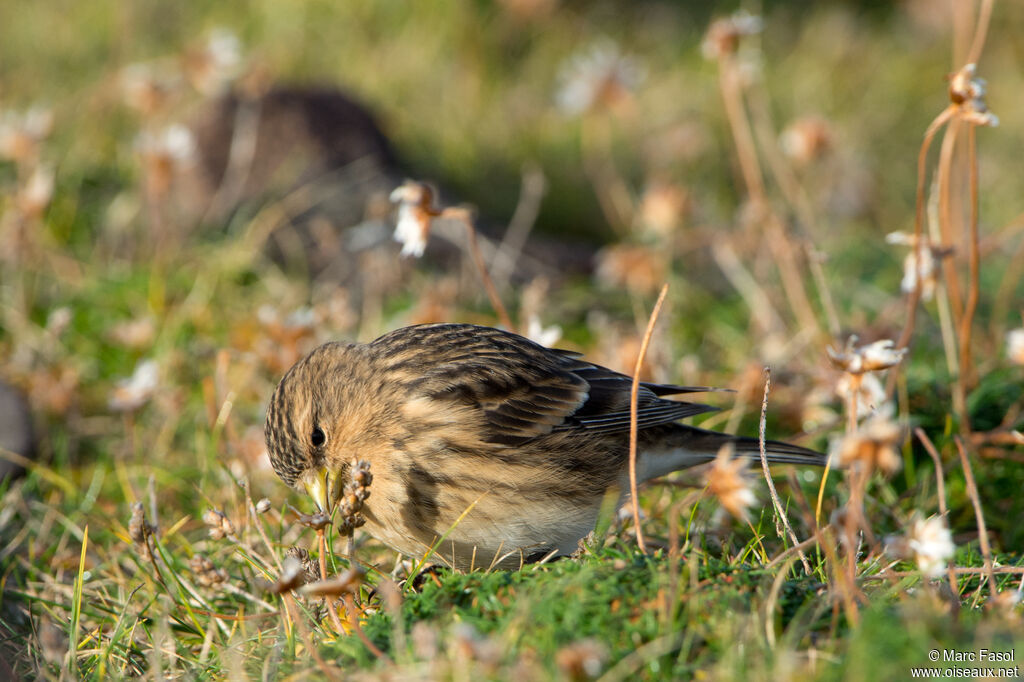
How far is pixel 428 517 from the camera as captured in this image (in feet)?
→ 10.7

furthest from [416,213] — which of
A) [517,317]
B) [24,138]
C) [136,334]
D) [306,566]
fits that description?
[24,138]

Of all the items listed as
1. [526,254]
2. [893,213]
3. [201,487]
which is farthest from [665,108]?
[201,487]

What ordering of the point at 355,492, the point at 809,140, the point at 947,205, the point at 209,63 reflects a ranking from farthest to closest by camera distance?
1. the point at 209,63
2. the point at 809,140
3. the point at 947,205
4. the point at 355,492

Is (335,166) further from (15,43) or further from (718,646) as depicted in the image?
(718,646)

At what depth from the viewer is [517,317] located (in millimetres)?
5934

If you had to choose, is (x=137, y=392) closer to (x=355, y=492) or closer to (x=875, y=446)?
(x=355, y=492)

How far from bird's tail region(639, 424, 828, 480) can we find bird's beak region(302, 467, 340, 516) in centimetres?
112

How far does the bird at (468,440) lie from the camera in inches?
130

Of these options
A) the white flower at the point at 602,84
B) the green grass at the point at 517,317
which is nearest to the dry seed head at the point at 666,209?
the green grass at the point at 517,317

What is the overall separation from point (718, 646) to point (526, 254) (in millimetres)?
4812

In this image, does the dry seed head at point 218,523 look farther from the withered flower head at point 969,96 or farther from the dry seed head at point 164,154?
the dry seed head at point 164,154

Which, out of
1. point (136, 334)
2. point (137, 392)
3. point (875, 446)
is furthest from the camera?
point (136, 334)

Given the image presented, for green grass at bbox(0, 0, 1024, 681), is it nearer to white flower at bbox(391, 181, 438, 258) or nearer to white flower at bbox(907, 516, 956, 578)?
white flower at bbox(907, 516, 956, 578)

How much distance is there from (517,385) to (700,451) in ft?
2.58
